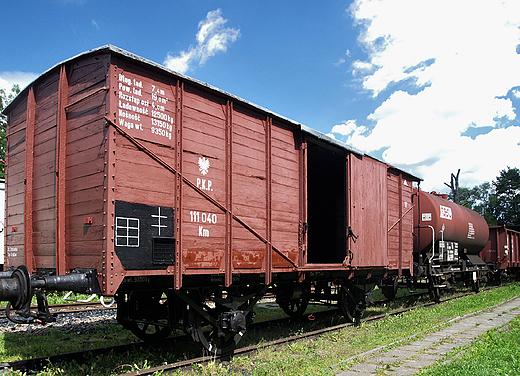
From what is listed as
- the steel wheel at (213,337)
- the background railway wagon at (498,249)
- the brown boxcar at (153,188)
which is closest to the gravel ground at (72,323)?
the brown boxcar at (153,188)

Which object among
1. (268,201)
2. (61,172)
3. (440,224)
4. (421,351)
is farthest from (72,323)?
(440,224)

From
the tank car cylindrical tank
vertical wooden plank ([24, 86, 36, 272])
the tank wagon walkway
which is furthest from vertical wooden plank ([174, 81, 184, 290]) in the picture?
the tank car cylindrical tank

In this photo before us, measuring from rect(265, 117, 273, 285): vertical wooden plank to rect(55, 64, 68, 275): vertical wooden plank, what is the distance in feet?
10.6

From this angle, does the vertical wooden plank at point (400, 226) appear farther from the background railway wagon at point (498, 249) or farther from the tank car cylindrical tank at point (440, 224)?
the background railway wagon at point (498, 249)

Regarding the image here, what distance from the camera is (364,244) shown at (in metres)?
9.80

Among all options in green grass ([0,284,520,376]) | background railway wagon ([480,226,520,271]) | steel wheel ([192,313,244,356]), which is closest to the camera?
green grass ([0,284,520,376])

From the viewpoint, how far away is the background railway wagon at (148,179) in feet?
17.1

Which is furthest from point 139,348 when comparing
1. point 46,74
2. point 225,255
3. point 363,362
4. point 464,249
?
point 464,249

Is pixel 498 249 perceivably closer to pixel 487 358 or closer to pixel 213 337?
pixel 487 358

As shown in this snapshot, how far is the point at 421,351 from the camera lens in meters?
7.06

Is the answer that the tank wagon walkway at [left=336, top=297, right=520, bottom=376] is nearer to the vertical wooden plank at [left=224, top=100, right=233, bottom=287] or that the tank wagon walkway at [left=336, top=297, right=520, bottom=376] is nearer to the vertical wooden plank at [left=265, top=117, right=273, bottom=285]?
the vertical wooden plank at [left=265, top=117, right=273, bottom=285]

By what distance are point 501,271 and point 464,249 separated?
7.85 metres

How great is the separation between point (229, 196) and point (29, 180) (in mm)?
3056

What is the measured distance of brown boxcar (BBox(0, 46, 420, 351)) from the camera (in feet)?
17.1
